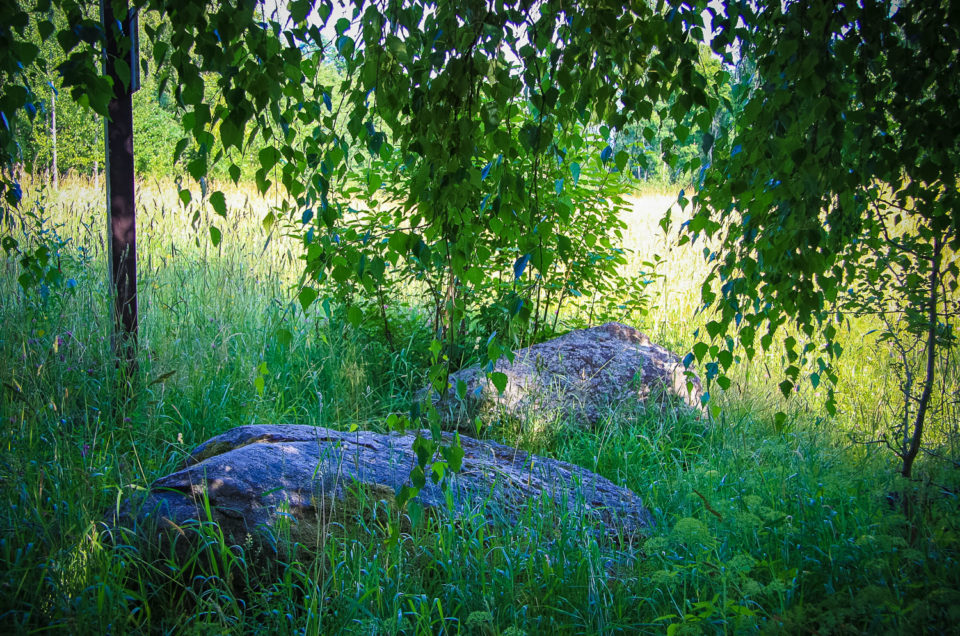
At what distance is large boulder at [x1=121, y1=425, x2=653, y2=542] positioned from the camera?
83.8 inches

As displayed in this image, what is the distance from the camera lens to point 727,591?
81.4 inches

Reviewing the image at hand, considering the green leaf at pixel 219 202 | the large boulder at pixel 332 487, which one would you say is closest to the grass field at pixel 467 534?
the large boulder at pixel 332 487

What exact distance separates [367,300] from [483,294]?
816mm

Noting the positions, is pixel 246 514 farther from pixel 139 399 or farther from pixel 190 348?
pixel 190 348

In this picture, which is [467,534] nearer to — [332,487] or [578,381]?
[332,487]

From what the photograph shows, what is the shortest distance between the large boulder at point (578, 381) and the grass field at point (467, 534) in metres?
0.14

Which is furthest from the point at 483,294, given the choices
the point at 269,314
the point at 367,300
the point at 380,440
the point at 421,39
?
the point at 421,39

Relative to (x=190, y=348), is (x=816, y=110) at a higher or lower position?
higher

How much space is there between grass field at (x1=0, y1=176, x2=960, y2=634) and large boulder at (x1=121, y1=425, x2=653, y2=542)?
0.09 meters

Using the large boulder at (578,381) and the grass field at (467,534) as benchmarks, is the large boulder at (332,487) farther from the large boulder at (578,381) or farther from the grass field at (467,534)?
the large boulder at (578,381)

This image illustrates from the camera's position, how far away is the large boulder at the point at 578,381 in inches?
140

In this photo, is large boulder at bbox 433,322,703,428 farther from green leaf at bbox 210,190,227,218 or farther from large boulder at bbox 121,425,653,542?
green leaf at bbox 210,190,227,218

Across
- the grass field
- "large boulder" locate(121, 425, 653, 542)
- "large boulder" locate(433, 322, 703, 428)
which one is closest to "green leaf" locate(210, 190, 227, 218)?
the grass field

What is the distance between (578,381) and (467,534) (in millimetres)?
1742
